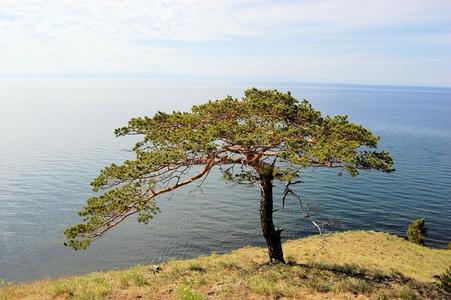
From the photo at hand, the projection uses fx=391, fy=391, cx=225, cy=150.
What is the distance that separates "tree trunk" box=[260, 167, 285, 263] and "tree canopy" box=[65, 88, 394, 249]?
963 millimetres

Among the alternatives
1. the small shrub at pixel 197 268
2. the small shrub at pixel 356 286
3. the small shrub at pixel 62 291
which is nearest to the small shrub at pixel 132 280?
the small shrub at pixel 62 291

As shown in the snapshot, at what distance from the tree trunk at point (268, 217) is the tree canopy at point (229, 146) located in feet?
3.16

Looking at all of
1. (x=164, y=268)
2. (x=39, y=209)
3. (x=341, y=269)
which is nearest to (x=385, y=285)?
(x=341, y=269)

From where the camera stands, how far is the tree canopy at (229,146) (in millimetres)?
17000

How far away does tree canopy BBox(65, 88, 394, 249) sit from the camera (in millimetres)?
17000

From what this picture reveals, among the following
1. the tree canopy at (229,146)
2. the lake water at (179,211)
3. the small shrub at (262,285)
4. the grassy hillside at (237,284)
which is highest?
the tree canopy at (229,146)

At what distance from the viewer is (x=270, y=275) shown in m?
18.4

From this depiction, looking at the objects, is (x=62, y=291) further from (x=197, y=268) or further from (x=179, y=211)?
(x=179, y=211)

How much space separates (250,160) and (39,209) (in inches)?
1695

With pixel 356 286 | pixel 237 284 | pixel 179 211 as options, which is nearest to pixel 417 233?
pixel 356 286

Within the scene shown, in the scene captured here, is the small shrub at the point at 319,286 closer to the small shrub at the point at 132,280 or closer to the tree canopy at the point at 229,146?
the tree canopy at the point at 229,146

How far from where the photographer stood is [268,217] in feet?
70.8

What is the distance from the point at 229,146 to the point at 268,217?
5.40m

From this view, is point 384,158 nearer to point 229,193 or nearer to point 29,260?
point 29,260
